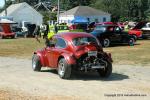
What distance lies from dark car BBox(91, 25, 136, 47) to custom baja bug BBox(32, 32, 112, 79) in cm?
1648

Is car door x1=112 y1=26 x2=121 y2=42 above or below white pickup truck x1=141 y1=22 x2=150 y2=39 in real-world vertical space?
above

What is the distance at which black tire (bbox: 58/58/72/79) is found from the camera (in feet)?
47.6

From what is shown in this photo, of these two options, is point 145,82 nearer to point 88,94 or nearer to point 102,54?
point 102,54

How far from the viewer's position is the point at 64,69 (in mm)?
14633

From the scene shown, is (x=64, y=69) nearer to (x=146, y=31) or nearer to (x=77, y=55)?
(x=77, y=55)

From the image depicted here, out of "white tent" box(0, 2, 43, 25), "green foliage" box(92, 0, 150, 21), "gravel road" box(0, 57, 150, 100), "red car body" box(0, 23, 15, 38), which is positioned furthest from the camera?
"green foliage" box(92, 0, 150, 21)

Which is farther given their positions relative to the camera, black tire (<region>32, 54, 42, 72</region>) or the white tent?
the white tent

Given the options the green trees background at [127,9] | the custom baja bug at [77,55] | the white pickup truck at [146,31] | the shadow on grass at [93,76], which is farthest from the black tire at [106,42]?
the green trees background at [127,9]

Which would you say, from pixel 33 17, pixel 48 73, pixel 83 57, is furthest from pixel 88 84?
pixel 33 17

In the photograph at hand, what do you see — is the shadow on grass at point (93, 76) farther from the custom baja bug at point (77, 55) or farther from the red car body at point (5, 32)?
the red car body at point (5, 32)

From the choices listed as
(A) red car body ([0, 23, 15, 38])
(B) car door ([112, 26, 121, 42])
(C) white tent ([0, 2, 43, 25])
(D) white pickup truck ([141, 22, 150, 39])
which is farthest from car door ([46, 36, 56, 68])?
(C) white tent ([0, 2, 43, 25])

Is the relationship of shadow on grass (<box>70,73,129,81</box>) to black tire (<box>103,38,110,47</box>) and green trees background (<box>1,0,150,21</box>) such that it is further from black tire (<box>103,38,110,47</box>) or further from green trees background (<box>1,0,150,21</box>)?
green trees background (<box>1,0,150,21</box>)

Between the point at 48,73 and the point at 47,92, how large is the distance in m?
4.51

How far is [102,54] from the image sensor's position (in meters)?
15.0
